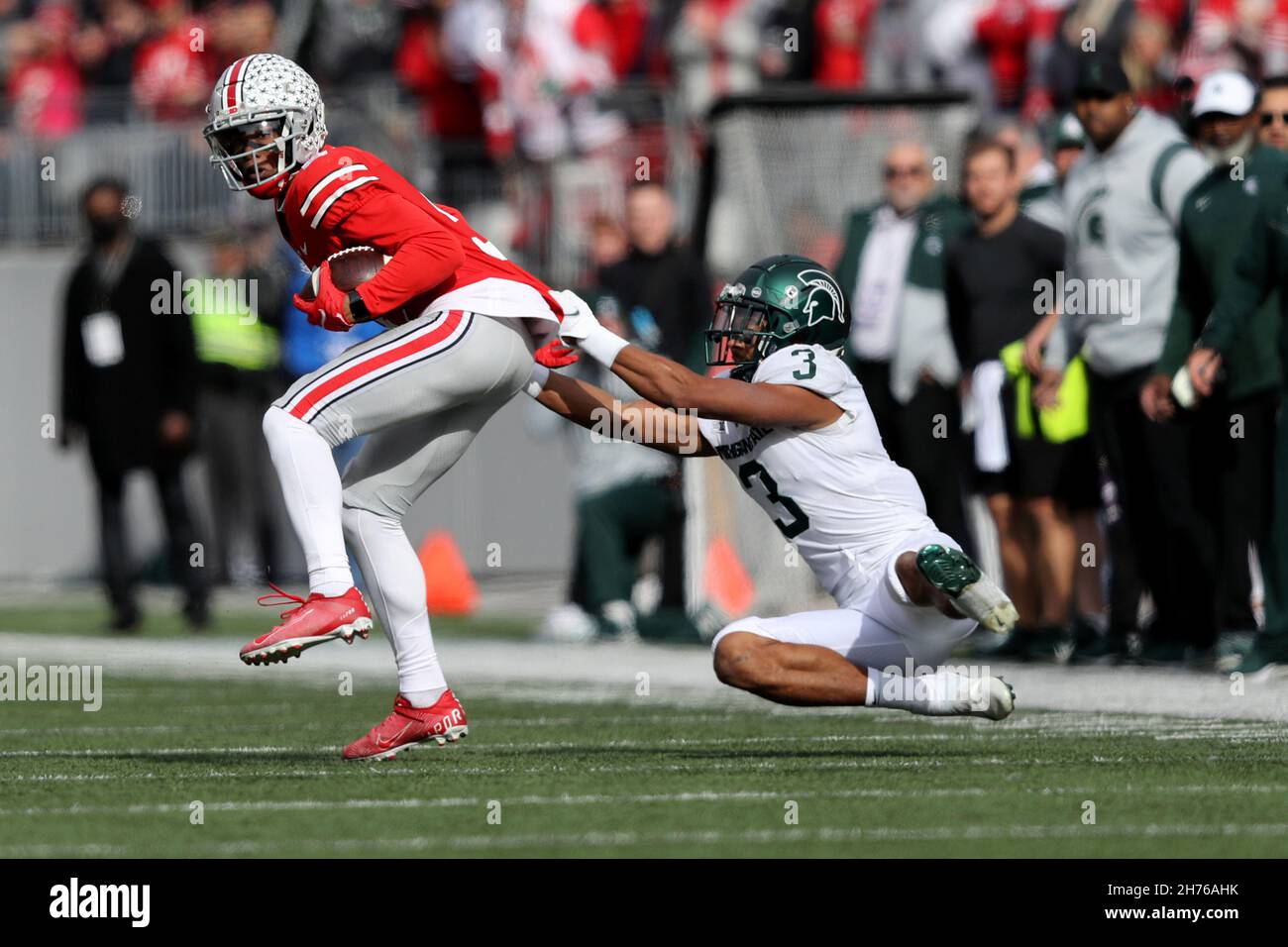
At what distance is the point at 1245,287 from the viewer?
10398 millimetres

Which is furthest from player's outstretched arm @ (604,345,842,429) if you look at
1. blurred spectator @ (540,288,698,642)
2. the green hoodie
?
blurred spectator @ (540,288,698,642)

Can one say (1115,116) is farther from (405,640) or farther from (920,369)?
(405,640)

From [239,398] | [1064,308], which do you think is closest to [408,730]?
[1064,308]

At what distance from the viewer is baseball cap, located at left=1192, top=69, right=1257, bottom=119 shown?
1068cm

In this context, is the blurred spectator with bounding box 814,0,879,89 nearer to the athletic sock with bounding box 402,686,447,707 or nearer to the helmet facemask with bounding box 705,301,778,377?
the helmet facemask with bounding box 705,301,778,377

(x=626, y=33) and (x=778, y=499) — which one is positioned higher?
(x=626, y=33)

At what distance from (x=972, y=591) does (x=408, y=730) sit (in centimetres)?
177

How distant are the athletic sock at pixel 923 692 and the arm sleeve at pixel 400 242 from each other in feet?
5.98

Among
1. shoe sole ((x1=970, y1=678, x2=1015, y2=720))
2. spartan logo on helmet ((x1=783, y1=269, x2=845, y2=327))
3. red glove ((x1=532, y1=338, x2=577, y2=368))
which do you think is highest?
spartan logo on helmet ((x1=783, y1=269, x2=845, y2=327))

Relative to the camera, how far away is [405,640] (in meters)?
7.64

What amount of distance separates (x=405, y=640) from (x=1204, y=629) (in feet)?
15.4

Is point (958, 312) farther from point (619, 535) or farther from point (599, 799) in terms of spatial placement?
point (599, 799)

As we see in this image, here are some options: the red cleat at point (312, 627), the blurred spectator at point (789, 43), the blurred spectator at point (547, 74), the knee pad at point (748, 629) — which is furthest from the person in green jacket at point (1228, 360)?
the blurred spectator at point (547, 74)

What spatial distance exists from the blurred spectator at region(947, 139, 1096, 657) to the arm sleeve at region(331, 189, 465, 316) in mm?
5133
